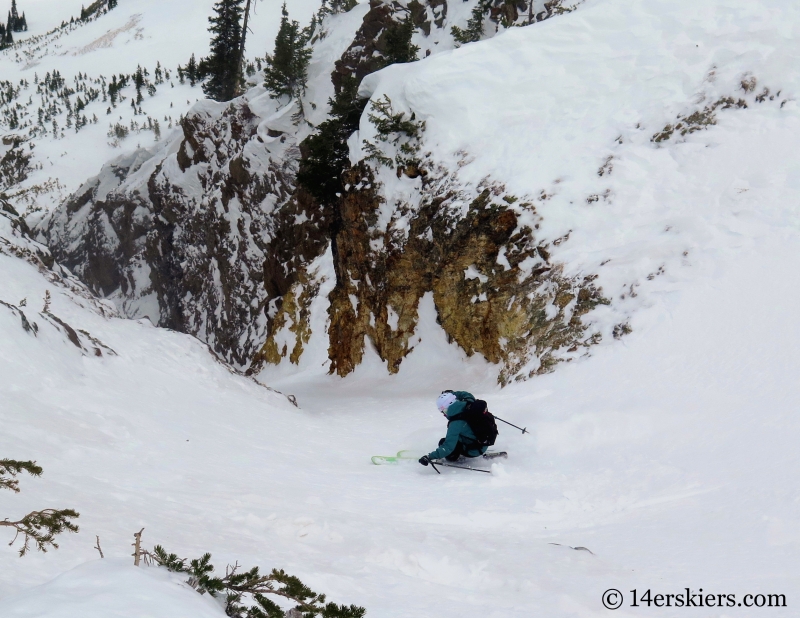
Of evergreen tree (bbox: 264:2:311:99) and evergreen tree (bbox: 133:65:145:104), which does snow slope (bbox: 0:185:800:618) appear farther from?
evergreen tree (bbox: 133:65:145:104)

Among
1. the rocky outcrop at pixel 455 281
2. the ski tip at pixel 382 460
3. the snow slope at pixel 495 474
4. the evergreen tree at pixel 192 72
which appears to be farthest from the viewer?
the evergreen tree at pixel 192 72

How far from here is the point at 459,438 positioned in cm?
797

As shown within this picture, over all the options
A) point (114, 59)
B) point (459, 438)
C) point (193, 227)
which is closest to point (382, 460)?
point (459, 438)

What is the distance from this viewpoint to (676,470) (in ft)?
21.5

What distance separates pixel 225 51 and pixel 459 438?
148 feet

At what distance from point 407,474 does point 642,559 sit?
4.03 metres

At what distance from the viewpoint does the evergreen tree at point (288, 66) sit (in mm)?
36562

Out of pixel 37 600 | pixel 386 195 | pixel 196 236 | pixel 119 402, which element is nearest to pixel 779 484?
pixel 37 600

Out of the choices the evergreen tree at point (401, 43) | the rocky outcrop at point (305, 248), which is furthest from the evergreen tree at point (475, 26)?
the rocky outcrop at point (305, 248)

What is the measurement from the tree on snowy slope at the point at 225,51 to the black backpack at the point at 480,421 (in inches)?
1500

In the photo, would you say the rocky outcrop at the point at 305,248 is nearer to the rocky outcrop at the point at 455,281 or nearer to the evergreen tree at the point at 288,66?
the rocky outcrop at the point at 455,281

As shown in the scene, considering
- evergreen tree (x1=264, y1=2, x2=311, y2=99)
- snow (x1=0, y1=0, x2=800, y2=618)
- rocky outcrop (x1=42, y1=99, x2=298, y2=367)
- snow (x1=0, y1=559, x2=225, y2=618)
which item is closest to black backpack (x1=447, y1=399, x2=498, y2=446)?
snow (x1=0, y1=0, x2=800, y2=618)

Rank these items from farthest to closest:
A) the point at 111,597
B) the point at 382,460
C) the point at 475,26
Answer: the point at 475,26 < the point at 382,460 < the point at 111,597

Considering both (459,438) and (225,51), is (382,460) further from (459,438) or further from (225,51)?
(225,51)
